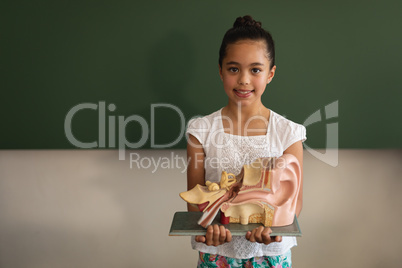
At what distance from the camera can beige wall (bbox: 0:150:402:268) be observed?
1747 mm

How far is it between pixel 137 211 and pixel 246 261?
2.49ft

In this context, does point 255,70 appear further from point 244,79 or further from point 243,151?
point 243,151

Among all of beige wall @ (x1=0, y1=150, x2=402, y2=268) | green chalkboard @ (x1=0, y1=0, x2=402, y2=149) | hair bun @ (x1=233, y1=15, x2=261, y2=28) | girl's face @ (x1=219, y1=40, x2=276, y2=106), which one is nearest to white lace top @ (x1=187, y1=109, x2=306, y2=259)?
girl's face @ (x1=219, y1=40, x2=276, y2=106)

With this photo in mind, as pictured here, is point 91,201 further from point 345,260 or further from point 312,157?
point 345,260

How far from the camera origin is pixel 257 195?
100 cm

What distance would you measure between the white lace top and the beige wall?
20.4 inches

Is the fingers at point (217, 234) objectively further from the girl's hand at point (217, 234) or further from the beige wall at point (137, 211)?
the beige wall at point (137, 211)

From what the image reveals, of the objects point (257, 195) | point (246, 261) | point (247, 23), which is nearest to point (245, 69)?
point (247, 23)

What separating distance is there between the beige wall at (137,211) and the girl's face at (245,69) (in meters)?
0.65

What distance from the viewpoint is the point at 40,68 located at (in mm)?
1584

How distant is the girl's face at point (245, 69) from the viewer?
1.11 metres

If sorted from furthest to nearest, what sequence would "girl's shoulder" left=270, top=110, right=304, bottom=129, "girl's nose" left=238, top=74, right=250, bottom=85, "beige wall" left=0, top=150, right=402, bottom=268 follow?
"beige wall" left=0, top=150, right=402, bottom=268
"girl's shoulder" left=270, top=110, right=304, bottom=129
"girl's nose" left=238, top=74, right=250, bottom=85

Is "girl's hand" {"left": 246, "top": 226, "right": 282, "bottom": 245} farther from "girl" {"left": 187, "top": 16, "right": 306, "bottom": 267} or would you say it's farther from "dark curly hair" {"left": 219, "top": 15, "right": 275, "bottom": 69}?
"dark curly hair" {"left": 219, "top": 15, "right": 275, "bottom": 69}

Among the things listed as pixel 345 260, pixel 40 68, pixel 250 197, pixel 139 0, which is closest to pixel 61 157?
pixel 40 68
